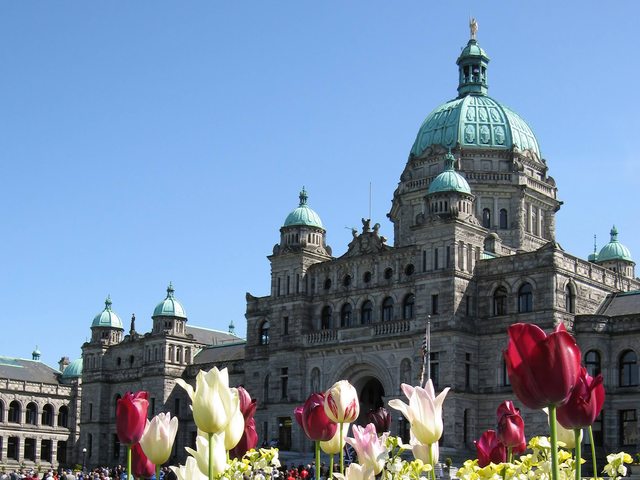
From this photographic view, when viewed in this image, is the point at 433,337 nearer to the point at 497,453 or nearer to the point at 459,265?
the point at 459,265

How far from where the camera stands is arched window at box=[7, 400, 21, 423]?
9625 cm

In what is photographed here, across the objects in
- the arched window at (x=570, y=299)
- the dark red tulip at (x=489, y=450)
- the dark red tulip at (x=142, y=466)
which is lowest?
the dark red tulip at (x=142, y=466)

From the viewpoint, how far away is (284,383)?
7044 centimetres

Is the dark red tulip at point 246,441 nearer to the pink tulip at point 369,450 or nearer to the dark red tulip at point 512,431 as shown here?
the pink tulip at point 369,450

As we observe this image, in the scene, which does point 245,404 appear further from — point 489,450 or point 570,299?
point 570,299

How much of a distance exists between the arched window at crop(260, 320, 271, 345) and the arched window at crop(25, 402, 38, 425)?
3252cm

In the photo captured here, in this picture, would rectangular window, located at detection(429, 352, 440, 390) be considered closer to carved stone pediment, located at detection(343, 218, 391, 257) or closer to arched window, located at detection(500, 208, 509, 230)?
carved stone pediment, located at detection(343, 218, 391, 257)

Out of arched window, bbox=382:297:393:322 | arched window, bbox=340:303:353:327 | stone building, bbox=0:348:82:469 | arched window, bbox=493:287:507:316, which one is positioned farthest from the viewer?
stone building, bbox=0:348:82:469

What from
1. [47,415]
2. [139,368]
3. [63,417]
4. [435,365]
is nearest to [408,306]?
[435,365]

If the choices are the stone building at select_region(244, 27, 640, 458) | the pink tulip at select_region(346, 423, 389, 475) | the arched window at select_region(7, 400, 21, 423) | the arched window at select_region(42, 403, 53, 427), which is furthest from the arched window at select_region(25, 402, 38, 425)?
the pink tulip at select_region(346, 423, 389, 475)

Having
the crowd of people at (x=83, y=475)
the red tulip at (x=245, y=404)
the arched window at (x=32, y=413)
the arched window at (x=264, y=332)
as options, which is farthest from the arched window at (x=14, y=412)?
the red tulip at (x=245, y=404)

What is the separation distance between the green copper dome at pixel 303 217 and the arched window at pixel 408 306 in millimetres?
10159

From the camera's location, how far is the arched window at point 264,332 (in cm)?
7557

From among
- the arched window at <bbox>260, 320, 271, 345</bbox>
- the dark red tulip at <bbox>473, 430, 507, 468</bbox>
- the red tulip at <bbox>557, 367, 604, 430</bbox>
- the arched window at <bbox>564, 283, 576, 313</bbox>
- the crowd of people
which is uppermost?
the arched window at <bbox>564, 283, 576, 313</bbox>
